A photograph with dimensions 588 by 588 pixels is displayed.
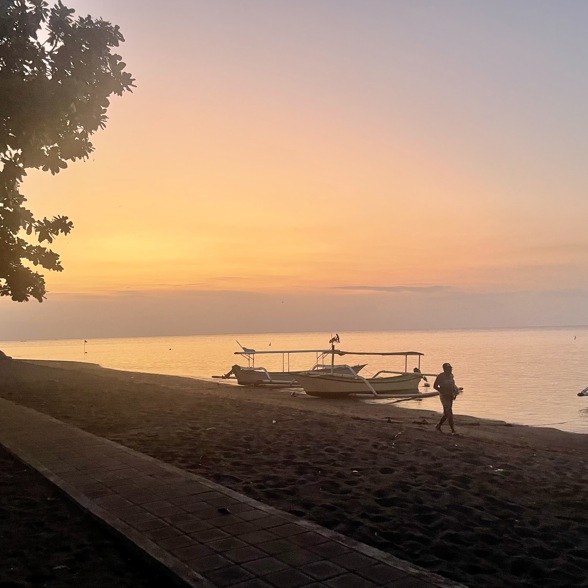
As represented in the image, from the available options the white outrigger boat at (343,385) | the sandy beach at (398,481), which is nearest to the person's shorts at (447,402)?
the sandy beach at (398,481)

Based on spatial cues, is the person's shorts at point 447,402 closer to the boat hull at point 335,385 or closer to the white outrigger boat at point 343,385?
the white outrigger boat at point 343,385

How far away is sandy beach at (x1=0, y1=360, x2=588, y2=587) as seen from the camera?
5.66 metres

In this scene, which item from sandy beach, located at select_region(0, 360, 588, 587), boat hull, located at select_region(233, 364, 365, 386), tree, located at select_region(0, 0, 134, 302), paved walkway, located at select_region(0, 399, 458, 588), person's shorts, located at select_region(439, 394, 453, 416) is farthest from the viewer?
boat hull, located at select_region(233, 364, 365, 386)

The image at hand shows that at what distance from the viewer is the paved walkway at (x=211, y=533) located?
4539mm

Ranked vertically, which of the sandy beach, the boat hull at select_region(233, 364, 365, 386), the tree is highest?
the tree

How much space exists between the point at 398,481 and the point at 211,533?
12.2 feet

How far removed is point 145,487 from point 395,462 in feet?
14.6

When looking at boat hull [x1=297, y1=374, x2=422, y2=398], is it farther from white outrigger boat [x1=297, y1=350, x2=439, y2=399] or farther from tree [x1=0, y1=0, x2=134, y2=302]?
tree [x1=0, y1=0, x2=134, y2=302]

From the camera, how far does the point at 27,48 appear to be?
10.5m

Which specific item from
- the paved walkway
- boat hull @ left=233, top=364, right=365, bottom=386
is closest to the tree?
the paved walkway

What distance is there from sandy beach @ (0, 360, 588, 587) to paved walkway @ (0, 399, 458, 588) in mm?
654

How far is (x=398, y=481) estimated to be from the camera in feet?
27.5

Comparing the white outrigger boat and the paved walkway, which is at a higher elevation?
the paved walkway

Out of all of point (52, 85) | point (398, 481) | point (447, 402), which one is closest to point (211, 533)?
point (398, 481)
